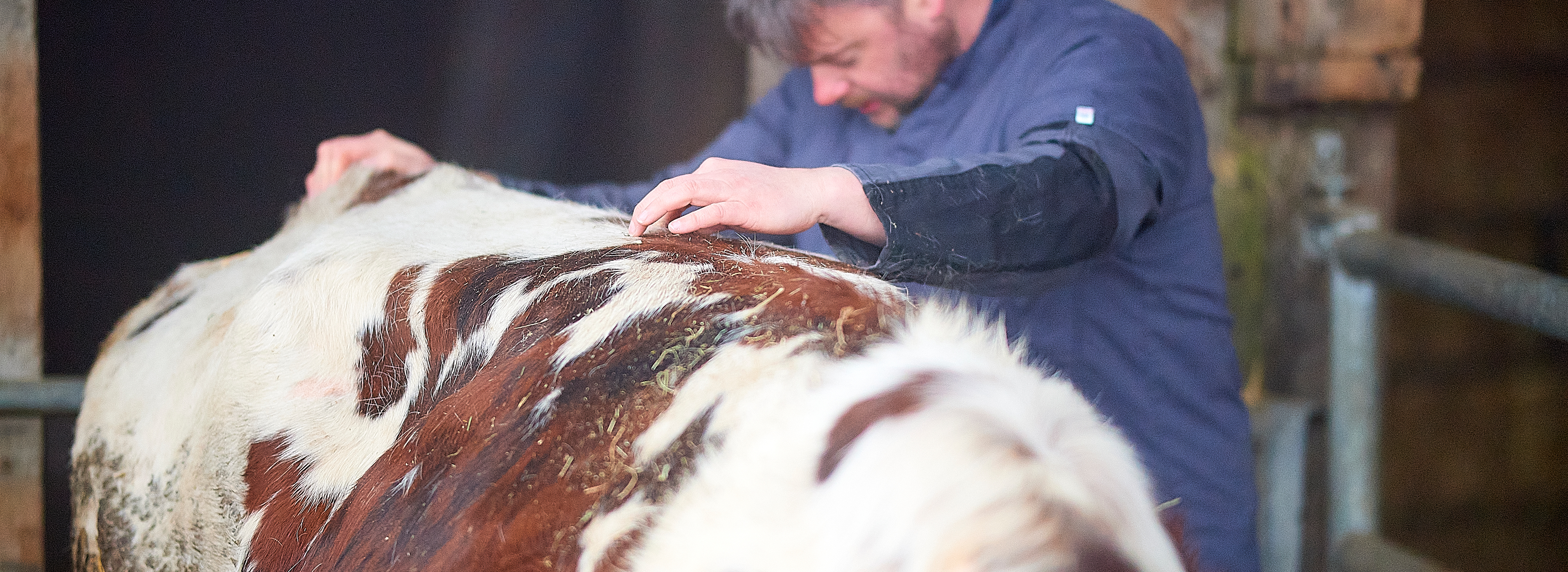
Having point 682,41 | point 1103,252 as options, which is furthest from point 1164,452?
point 682,41

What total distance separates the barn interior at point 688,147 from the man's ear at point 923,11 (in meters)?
0.93

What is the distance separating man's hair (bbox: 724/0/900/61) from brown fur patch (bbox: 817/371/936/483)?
658mm

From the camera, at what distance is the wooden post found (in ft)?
5.57

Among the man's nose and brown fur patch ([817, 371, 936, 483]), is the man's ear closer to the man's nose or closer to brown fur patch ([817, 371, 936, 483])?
the man's nose

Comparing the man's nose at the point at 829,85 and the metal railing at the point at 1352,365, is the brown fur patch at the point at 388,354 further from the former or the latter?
the metal railing at the point at 1352,365

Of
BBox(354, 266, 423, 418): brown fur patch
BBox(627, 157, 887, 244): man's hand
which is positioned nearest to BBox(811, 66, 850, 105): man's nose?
BBox(627, 157, 887, 244): man's hand

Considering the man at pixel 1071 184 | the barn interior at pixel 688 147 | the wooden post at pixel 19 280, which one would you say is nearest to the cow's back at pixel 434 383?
the man at pixel 1071 184

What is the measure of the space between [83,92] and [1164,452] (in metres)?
2.29

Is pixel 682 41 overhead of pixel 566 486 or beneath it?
overhead

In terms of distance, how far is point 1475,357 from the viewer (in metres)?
2.61

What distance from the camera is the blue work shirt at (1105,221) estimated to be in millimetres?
840

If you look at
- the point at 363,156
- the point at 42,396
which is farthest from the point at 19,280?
the point at 363,156

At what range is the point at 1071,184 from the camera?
2.77 feet

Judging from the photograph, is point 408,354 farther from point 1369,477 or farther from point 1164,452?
point 1369,477
